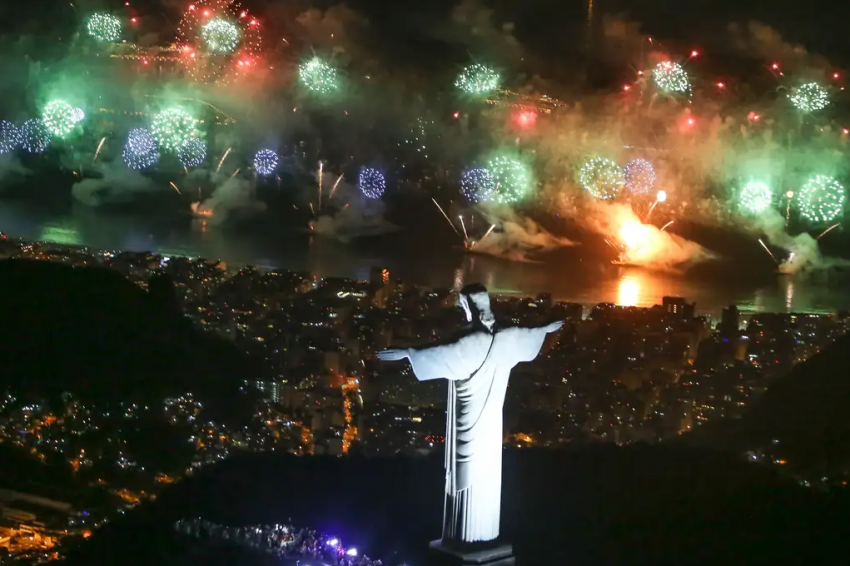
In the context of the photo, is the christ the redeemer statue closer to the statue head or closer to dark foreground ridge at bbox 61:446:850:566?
the statue head

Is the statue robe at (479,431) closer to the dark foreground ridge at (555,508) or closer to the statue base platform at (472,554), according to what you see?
the statue base platform at (472,554)

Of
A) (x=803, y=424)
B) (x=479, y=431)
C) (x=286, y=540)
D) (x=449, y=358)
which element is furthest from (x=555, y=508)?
(x=803, y=424)

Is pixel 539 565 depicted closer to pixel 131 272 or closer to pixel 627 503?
pixel 627 503

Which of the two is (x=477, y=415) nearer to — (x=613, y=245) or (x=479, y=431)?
(x=479, y=431)

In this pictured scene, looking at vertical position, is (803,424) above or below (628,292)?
below

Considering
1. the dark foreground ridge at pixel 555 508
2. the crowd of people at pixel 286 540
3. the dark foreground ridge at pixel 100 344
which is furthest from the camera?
the dark foreground ridge at pixel 100 344

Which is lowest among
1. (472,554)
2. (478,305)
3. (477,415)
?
(472,554)

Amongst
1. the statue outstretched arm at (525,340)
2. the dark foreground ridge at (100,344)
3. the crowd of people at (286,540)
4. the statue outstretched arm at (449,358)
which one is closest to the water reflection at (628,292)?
the dark foreground ridge at (100,344)
